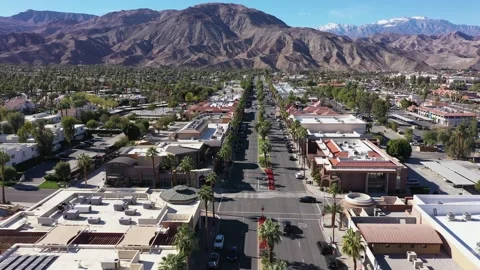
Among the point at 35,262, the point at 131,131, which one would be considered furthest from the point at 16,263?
the point at 131,131

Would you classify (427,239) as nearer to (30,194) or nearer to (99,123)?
(30,194)

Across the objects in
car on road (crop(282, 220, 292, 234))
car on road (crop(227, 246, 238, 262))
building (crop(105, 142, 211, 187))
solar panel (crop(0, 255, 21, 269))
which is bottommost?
car on road (crop(227, 246, 238, 262))

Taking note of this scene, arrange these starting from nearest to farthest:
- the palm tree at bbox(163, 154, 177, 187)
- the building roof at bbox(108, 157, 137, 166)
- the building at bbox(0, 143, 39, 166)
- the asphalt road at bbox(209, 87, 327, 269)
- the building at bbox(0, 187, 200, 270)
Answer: the building at bbox(0, 187, 200, 270) < the asphalt road at bbox(209, 87, 327, 269) < the palm tree at bbox(163, 154, 177, 187) < the building roof at bbox(108, 157, 137, 166) < the building at bbox(0, 143, 39, 166)

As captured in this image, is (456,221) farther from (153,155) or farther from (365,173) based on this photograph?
(153,155)

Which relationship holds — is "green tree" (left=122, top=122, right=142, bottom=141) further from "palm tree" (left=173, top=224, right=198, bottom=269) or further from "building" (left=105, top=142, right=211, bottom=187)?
"palm tree" (left=173, top=224, right=198, bottom=269)

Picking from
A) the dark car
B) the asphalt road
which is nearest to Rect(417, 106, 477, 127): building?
the asphalt road

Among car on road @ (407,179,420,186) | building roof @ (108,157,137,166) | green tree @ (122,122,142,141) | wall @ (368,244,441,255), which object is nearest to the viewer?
wall @ (368,244,441,255)
